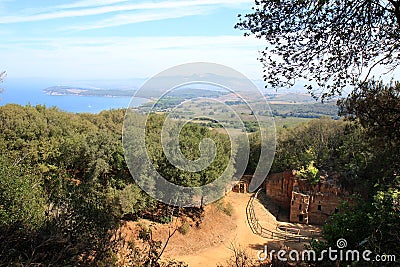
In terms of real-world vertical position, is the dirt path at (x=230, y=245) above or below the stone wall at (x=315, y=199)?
below

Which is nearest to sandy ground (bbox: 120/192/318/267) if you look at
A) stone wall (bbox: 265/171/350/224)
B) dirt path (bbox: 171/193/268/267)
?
dirt path (bbox: 171/193/268/267)

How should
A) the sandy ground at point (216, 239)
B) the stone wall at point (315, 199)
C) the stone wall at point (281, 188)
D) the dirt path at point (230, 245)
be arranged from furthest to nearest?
1. the stone wall at point (281, 188)
2. the stone wall at point (315, 199)
3. the sandy ground at point (216, 239)
4. the dirt path at point (230, 245)

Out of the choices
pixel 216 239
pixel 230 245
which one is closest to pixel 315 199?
pixel 230 245

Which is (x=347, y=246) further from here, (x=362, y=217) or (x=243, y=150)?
(x=243, y=150)

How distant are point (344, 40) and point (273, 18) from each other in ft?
3.44

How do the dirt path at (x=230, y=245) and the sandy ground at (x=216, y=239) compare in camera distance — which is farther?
the sandy ground at (x=216, y=239)

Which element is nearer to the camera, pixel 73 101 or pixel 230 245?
pixel 230 245

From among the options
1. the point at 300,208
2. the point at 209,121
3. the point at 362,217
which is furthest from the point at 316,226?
the point at 362,217

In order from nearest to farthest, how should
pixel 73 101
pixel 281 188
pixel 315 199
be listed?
pixel 315 199
pixel 281 188
pixel 73 101

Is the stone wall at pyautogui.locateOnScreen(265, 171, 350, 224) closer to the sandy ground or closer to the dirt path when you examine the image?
the sandy ground

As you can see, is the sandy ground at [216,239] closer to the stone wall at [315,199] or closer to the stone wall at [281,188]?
the stone wall at [315,199]

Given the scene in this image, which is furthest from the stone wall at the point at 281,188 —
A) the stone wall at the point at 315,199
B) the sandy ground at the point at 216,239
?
the sandy ground at the point at 216,239

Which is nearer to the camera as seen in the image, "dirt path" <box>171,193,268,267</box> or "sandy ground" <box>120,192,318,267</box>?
"dirt path" <box>171,193,268,267</box>

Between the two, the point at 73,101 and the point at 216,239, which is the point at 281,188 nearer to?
the point at 216,239
